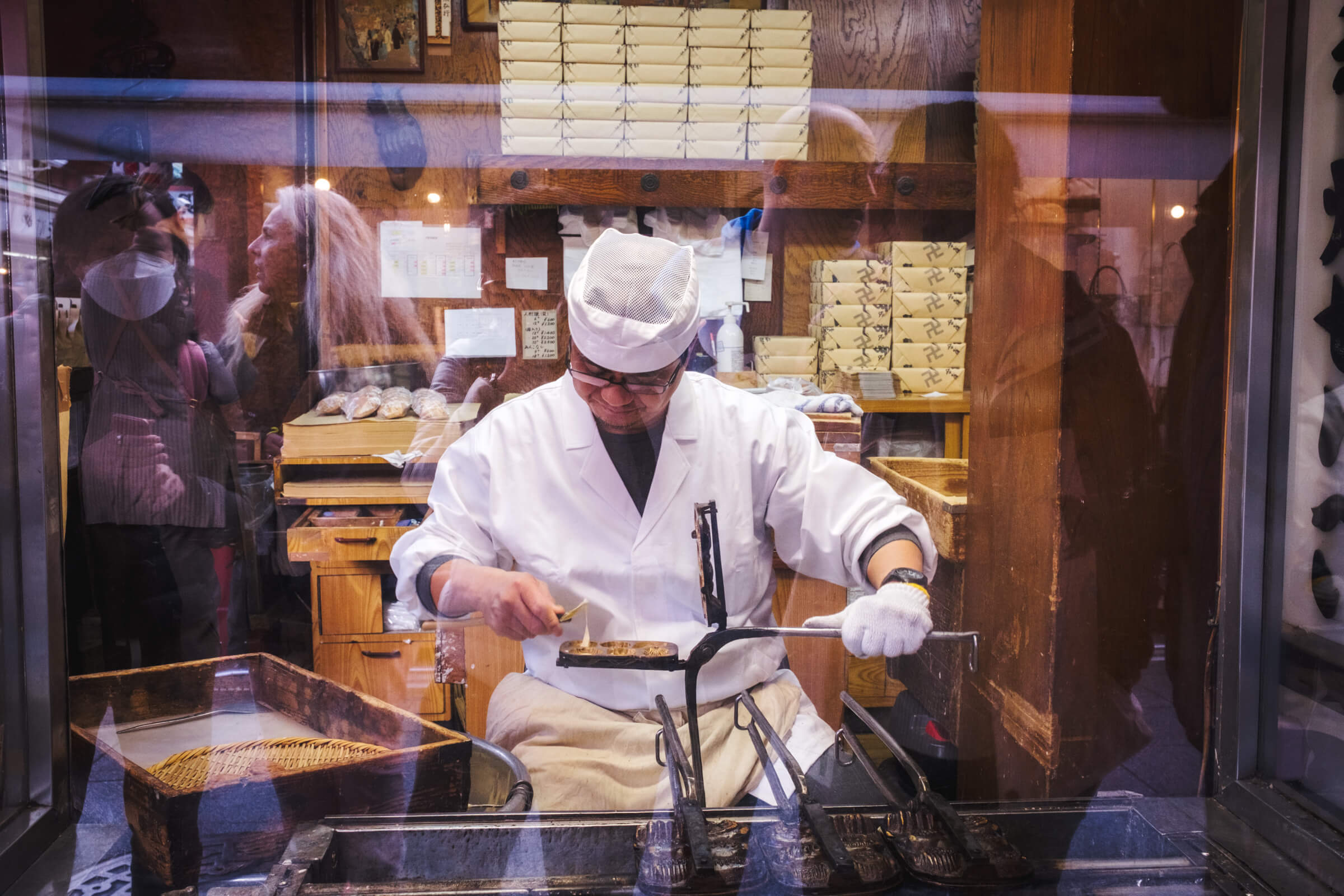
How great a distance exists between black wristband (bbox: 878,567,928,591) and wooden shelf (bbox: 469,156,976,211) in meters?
0.61

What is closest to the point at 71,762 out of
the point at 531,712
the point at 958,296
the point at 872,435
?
the point at 531,712

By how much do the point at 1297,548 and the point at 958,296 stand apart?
63cm

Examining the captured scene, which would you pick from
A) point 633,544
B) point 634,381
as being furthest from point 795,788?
point 634,381

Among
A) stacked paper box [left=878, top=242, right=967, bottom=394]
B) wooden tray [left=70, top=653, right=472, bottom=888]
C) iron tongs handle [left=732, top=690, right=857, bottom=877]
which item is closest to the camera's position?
iron tongs handle [left=732, top=690, right=857, bottom=877]

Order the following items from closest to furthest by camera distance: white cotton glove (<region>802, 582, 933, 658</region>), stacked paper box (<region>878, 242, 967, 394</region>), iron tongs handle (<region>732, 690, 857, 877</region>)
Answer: iron tongs handle (<region>732, 690, 857, 877</region>) < white cotton glove (<region>802, 582, 933, 658</region>) < stacked paper box (<region>878, 242, 967, 394</region>)

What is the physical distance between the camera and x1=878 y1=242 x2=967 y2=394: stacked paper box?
129 cm

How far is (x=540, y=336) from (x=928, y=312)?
658mm

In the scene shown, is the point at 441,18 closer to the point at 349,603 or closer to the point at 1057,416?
the point at 349,603

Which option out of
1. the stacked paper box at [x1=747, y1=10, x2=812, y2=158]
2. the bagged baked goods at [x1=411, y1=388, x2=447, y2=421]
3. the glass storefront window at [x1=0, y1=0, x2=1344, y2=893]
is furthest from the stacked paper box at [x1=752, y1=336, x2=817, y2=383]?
the bagged baked goods at [x1=411, y1=388, x2=447, y2=421]

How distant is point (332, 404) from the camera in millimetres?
1178

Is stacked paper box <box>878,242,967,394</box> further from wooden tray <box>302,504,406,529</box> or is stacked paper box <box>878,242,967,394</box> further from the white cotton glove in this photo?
wooden tray <box>302,504,406,529</box>

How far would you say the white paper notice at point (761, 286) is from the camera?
123 centimetres

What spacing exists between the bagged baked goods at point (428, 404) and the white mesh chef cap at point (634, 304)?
0.24m

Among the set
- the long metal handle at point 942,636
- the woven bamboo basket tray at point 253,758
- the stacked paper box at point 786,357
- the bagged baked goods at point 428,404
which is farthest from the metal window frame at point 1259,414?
the woven bamboo basket tray at point 253,758
